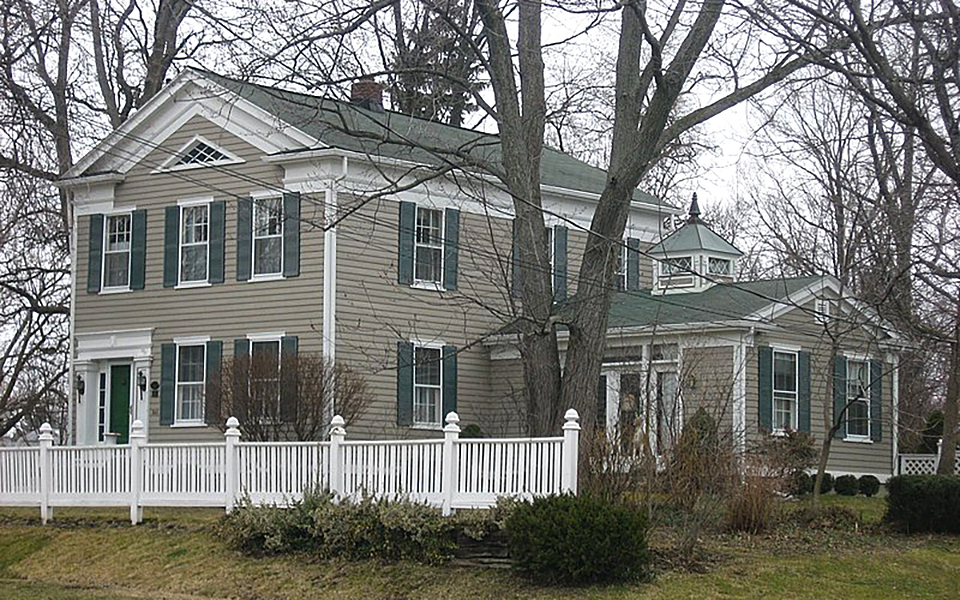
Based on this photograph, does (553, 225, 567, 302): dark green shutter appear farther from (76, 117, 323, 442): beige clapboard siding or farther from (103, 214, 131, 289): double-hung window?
(103, 214, 131, 289): double-hung window

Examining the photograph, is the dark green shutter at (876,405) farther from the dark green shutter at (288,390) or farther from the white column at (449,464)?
the white column at (449,464)

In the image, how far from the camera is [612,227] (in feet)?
61.3

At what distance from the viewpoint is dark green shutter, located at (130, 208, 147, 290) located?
2820 centimetres

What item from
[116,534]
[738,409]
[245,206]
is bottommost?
[116,534]

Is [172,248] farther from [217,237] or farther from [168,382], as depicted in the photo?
[168,382]

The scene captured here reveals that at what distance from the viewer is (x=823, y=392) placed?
2777 centimetres

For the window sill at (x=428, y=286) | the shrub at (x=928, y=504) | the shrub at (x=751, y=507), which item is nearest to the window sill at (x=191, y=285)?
the window sill at (x=428, y=286)

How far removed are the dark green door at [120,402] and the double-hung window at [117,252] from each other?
5.72 feet

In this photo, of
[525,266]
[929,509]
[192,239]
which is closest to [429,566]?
[525,266]

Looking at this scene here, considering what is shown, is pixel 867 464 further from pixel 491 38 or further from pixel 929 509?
pixel 491 38

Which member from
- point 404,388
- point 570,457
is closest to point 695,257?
point 404,388

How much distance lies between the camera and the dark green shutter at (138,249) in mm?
28203

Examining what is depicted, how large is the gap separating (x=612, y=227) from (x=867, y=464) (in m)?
12.9

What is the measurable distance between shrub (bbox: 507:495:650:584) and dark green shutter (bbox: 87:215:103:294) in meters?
16.5
